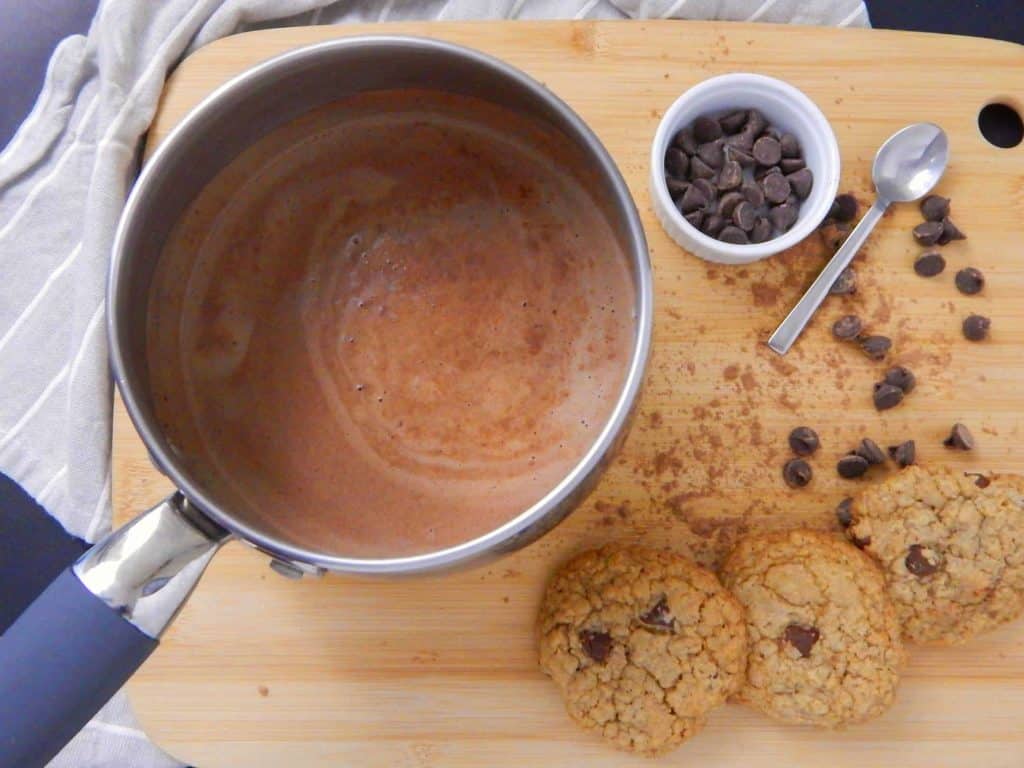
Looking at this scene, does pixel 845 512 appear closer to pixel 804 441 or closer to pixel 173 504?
pixel 804 441

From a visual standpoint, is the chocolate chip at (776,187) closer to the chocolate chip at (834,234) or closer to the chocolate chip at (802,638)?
the chocolate chip at (834,234)

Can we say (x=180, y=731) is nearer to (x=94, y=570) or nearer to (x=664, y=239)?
(x=94, y=570)

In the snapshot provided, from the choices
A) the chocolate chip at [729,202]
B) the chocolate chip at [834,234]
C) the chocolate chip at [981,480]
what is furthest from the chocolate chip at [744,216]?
the chocolate chip at [981,480]

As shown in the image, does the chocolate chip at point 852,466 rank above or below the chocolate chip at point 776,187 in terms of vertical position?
below

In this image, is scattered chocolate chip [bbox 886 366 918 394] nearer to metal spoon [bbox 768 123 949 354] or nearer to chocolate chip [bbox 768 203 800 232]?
metal spoon [bbox 768 123 949 354]

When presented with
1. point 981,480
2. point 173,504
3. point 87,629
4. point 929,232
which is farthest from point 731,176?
point 87,629

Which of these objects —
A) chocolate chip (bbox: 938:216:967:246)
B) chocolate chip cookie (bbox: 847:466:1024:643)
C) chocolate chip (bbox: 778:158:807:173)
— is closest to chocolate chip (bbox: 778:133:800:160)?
chocolate chip (bbox: 778:158:807:173)
